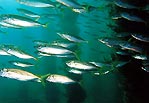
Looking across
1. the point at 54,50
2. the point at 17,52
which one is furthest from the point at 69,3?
the point at 17,52

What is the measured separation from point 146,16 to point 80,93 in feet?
31.5

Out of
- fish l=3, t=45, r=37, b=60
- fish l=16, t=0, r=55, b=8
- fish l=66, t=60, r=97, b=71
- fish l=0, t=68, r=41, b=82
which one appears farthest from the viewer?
fish l=66, t=60, r=97, b=71

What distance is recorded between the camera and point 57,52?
7.71m

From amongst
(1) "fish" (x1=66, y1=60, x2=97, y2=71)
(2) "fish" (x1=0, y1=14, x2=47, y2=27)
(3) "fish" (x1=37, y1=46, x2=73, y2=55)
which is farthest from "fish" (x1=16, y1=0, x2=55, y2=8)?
(1) "fish" (x1=66, y1=60, x2=97, y2=71)

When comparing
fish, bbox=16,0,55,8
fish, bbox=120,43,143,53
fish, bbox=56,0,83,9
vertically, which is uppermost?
fish, bbox=56,0,83,9

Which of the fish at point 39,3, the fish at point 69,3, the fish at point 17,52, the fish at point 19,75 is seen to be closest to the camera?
the fish at point 19,75

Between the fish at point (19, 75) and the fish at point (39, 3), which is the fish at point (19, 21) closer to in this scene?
the fish at point (39, 3)

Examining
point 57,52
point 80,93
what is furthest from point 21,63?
point 80,93

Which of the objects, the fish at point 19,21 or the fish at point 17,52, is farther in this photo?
the fish at point 17,52

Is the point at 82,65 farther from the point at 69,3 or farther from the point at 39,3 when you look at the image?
the point at 39,3

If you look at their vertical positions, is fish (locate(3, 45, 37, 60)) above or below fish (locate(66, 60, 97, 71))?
above

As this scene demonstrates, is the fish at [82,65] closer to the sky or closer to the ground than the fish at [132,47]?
closer to the ground

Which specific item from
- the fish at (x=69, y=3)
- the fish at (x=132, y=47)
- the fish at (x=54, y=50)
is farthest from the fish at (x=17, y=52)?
the fish at (x=132, y=47)

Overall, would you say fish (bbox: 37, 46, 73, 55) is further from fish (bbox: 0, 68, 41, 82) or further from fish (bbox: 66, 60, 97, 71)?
fish (bbox: 0, 68, 41, 82)
